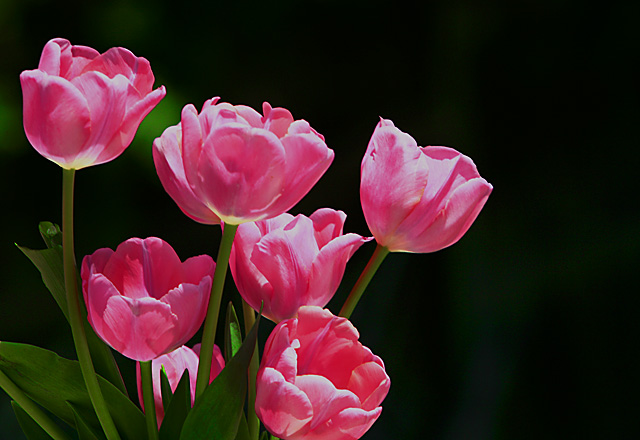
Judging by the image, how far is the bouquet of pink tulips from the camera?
26cm

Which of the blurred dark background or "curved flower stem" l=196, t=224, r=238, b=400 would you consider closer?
"curved flower stem" l=196, t=224, r=238, b=400

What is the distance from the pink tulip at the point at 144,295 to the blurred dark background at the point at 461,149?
2.06 feet

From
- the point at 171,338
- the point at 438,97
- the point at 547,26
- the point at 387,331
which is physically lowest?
the point at 387,331

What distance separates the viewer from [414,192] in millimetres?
299

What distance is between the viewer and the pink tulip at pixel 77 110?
0.88ft

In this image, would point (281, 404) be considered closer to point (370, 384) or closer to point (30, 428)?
point (370, 384)

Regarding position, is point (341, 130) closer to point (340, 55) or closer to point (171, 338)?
point (340, 55)

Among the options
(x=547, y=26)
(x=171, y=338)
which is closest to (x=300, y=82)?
(x=547, y=26)

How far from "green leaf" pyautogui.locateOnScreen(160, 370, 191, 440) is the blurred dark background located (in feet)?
2.00

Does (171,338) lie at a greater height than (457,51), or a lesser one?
lesser

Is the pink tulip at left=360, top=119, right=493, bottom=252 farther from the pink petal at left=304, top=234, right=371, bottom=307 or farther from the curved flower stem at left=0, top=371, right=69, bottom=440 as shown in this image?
the curved flower stem at left=0, top=371, right=69, bottom=440

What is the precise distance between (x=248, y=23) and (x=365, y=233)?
1.08 feet

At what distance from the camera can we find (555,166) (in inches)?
39.3

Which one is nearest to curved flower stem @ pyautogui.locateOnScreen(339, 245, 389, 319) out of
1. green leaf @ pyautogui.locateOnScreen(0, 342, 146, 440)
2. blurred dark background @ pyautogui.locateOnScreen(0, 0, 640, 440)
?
green leaf @ pyautogui.locateOnScreen(0, 342, 146, 440)
